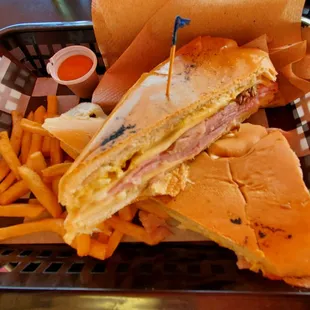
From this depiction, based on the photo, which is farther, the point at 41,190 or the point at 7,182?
the point at 7,182

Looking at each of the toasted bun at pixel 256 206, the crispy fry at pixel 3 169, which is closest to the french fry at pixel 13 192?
the crispy fry at pixel 3 169

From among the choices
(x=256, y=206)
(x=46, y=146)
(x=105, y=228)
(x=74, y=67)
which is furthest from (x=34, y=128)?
(x=256, y=206)

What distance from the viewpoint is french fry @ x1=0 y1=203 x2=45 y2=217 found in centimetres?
176

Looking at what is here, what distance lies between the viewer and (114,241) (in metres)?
1.65

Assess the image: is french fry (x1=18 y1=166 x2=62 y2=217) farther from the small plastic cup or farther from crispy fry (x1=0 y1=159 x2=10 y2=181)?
the small plastic cup

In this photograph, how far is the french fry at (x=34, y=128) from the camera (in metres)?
1.90

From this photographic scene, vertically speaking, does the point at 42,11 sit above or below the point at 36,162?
above

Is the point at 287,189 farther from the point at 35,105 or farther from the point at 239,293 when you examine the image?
the point at 35,105

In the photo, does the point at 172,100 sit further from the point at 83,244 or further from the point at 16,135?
the point at 16,135

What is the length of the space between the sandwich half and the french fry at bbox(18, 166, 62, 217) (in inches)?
8.4

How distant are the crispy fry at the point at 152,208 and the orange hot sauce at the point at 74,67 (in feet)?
2.86

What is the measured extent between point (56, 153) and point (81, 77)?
475mm

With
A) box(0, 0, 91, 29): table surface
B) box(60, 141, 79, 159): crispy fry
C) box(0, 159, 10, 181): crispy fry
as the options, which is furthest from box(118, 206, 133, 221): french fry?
box(0, 0, 91, 29): table surface

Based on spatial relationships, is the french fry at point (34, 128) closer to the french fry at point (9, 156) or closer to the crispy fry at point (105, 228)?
the french fry at point (9, 156)
